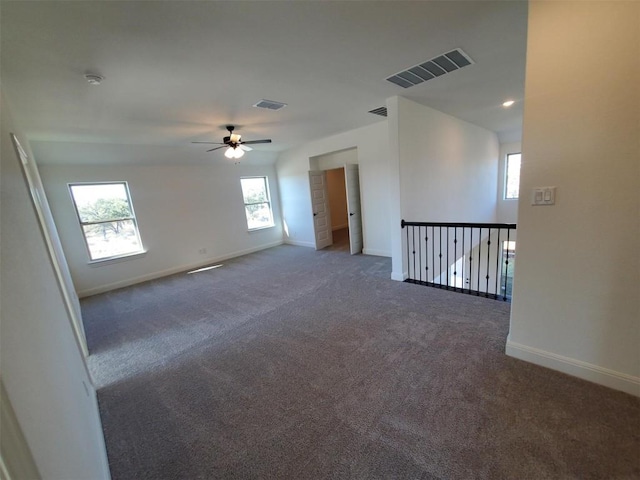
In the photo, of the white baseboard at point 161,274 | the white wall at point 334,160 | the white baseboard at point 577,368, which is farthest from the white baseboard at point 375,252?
the white baseboard at point 577,368

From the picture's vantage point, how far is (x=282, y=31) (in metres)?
1.95

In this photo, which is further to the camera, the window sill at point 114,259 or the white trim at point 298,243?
the white trim at point 298,243

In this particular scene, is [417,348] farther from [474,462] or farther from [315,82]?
[315,82]

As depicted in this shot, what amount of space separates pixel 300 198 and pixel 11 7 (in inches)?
220

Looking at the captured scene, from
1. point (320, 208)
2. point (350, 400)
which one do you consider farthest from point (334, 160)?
point (350, 400)

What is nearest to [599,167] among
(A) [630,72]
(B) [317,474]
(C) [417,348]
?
(A) [630,72]

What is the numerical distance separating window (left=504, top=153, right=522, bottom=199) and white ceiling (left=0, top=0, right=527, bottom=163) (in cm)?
461

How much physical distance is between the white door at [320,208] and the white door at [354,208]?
1.03 metres

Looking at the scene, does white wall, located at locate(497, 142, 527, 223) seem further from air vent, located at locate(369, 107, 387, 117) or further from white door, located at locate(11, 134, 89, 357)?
white door, located at locate(11, 134, 89, 357)

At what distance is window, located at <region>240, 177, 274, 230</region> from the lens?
22.9 ft

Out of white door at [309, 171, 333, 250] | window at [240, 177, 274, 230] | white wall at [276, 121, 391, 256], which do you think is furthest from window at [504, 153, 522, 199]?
window at [240, 177, 274, 230]

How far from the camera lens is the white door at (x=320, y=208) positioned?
653cm

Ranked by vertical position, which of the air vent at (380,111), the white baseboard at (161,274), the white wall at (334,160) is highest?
the air vent at (380,111)

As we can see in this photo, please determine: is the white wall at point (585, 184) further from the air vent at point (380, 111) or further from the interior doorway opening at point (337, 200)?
the interior doorway opening at point (337, 200)
